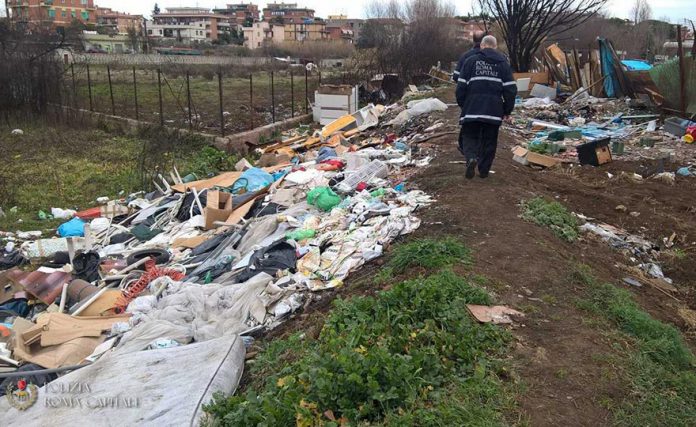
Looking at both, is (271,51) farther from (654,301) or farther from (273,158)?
(654,301)

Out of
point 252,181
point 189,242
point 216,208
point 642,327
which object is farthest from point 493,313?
point 252,181

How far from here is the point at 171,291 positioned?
5094 mm

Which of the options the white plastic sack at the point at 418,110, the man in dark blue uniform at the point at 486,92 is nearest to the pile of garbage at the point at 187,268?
the man in dark blue uniform at the point at 486,92

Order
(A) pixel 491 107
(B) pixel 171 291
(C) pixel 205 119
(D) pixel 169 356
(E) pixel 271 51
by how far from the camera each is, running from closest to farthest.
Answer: (D) pixel 169 356 → (B) pixel 171 291 → (A) pixel 491 107 → (C) pixel 205 119 → (E) pixel 271 51

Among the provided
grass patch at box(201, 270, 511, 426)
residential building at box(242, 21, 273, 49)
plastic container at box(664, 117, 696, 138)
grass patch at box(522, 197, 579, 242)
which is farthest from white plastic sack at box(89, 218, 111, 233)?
residential building at box(242, 21, 273, 49)

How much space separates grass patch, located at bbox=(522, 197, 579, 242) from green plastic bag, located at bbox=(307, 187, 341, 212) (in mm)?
2168

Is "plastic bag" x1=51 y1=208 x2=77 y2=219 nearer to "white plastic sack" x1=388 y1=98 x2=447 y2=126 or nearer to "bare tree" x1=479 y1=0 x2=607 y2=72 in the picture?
"white plastic sack" x1=388 y1=98 x2=447 y2=126

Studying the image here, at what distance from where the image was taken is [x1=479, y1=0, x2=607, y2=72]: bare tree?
59.6ft

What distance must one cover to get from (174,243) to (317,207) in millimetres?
1822

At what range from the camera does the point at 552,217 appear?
5.42 m

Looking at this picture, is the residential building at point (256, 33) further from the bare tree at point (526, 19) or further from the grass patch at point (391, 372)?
the grass patch at point (391, 372)

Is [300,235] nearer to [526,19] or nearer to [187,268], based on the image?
[187,268]

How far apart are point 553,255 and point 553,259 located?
0.39 ft

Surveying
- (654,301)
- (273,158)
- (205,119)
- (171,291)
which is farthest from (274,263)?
(205,119)
